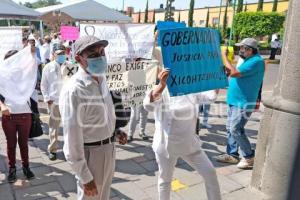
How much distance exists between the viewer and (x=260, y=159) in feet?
13.5

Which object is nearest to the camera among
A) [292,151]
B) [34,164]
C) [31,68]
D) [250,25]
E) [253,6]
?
[292,151]

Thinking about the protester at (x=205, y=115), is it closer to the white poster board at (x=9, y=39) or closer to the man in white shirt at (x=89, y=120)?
the white poster board at (x=9, y=39)

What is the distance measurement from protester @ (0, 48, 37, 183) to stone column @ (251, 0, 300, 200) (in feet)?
9.70

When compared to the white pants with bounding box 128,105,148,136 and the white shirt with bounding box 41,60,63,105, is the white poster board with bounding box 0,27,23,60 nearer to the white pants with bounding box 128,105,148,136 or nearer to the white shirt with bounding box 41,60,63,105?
the white shirt with bounding box 41,60,63,105

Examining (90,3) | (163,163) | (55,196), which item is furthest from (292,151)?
(90,3)

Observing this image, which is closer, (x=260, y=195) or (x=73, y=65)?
(x=260, y=195)

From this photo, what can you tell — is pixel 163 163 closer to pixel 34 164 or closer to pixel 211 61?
pixel 211 61

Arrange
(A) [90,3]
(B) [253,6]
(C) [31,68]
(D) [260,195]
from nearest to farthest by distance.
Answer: (D) [260,195]
(C) [31,68]
(A) [90,3]
(B) [253,6]

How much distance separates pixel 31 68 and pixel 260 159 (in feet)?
10.2

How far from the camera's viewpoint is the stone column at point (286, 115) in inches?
91.9

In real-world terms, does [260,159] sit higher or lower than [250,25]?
lower

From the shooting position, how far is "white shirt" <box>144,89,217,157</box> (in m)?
3.18

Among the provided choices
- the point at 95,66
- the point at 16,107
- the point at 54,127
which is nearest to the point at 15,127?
the point at 16,107

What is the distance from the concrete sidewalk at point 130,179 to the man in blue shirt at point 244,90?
36 cm
